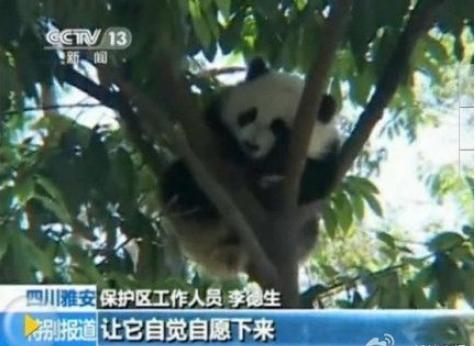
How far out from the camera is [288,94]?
7.82 feet

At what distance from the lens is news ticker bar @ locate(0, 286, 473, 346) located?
2.26 m

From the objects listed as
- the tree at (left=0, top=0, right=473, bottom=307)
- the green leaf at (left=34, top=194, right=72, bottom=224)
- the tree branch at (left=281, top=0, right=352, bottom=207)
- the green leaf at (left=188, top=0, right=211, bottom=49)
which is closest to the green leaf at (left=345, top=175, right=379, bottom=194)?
the tree at (left=0, top=0, right=473, bottom=307)

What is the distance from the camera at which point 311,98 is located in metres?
2.35

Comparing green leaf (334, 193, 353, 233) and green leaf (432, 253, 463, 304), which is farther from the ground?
green leaf (334, 193, 353, 233)

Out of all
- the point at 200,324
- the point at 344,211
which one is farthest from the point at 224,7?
the point at 200,324

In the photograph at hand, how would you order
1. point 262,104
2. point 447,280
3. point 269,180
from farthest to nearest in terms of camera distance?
point 262,104 < point 269,180 < point 447,280

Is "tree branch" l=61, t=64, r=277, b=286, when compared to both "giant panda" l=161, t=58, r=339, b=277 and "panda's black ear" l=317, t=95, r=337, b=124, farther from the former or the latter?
"panda's black ear" l=317, t=95, r=337, b=124

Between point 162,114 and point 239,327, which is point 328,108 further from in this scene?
point 239,327

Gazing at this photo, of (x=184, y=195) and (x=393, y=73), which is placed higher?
(x=393, y=73)

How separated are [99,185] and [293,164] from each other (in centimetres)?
37

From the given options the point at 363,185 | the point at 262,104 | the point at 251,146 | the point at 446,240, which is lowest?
the point at 446,240

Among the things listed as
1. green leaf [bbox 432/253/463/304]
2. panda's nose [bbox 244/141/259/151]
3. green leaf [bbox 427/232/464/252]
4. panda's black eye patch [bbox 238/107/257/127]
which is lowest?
green leaf [bbox 432/253/463/304]

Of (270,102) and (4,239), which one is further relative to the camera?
(270,102)

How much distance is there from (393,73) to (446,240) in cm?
32
